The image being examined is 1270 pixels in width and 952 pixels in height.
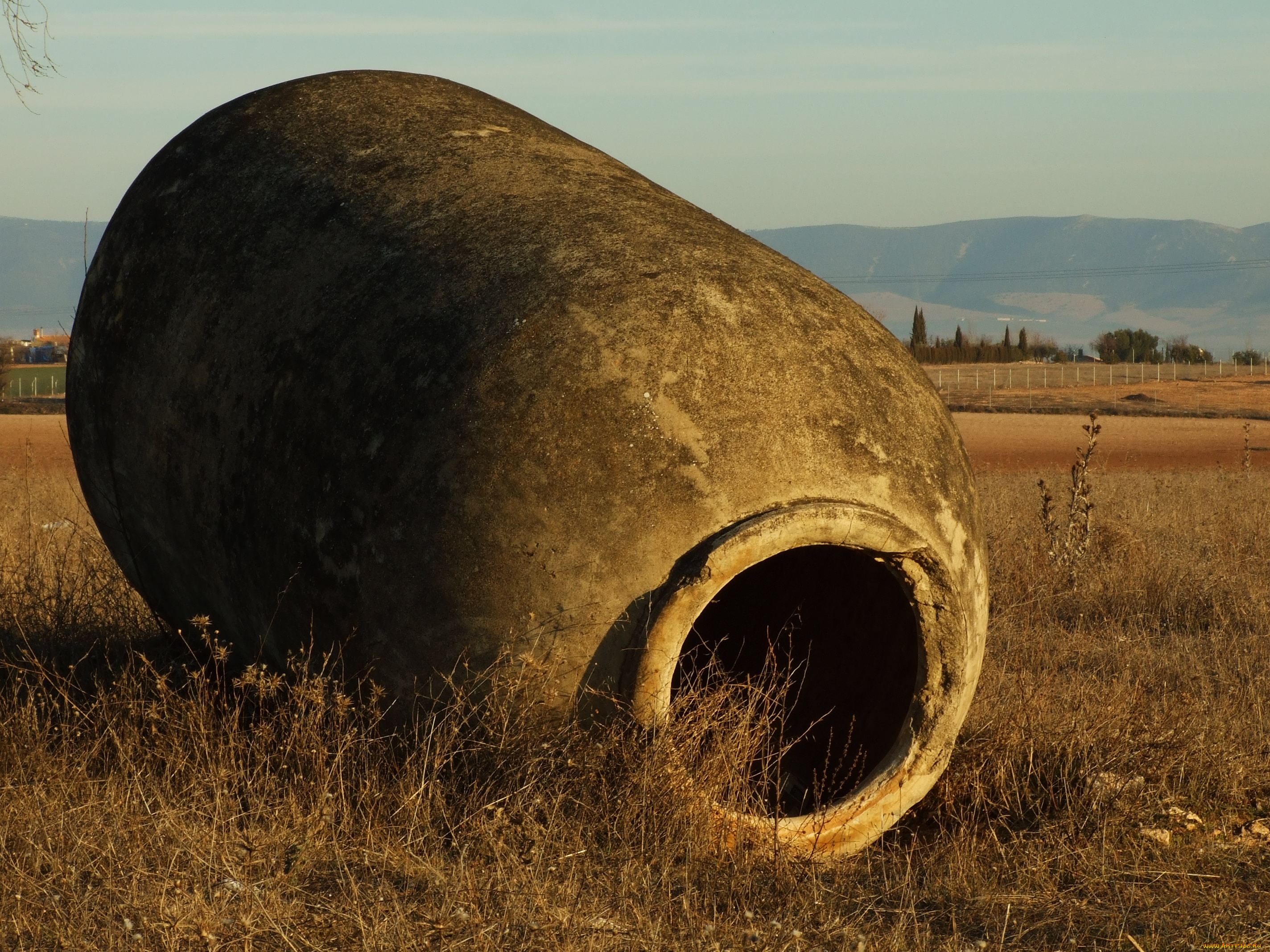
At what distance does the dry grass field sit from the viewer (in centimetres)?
296

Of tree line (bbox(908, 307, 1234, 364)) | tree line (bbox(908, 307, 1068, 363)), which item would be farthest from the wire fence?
tree line (bbox(908, 307, 1234, 364))

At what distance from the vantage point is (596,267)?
3625 mm

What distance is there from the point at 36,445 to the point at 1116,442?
18.6 meters

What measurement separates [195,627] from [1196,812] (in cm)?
344

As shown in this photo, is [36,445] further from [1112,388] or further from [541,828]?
[1112,388]

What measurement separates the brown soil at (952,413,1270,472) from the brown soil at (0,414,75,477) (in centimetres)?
1105

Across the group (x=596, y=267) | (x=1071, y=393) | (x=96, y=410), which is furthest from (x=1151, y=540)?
(x=1071, y=393)

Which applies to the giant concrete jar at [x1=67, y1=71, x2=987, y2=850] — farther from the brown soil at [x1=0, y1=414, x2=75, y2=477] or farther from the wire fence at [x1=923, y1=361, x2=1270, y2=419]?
the wire fence at [x1=923, y1=361, x2=1270, y2=419]

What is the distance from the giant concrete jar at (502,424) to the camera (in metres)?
3.33

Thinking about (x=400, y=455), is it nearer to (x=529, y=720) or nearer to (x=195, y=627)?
(x=529, y=720)

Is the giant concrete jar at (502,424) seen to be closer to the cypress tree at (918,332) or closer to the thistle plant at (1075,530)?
Answer: the thistle plant at (1075,530)

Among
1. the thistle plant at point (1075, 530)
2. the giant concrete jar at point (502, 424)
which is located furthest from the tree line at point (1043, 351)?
the giant concrete jar at point (502, 424)

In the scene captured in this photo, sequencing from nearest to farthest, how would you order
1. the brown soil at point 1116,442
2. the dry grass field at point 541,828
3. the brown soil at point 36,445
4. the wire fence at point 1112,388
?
1. the dry grass field at point 541,828
2. the brown soil at point 36,445
3. the brown soil at point 1116,442
4. the wire fence at point 1112,388

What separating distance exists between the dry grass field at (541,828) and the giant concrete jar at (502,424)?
0.69 ft
